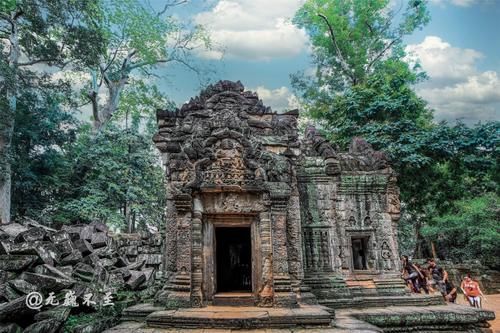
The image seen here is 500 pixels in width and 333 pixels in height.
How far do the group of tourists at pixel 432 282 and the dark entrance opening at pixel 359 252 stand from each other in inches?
88.0

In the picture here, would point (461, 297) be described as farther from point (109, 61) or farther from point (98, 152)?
point (109, 61)

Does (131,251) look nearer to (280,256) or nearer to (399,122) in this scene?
(280,256)

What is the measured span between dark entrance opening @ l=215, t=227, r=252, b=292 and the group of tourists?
15.9 ft

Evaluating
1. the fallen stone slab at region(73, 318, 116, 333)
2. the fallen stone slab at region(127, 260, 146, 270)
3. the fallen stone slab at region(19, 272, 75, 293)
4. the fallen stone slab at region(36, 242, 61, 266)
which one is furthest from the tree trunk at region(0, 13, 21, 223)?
the fallen stone slab at region(73, 318, 116, 333)

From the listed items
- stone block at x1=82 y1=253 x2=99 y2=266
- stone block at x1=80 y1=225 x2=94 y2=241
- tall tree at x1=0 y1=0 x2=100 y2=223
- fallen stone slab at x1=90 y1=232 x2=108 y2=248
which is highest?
tall tree at x1=0 y1=0 x2=100 y2=223

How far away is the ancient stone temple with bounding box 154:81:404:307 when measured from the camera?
680 centimetres

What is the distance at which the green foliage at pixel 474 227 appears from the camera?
19.1m

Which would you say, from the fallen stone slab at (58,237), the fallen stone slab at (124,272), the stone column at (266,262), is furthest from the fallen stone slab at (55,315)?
the stone column at (266,262)

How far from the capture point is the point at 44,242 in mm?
8891

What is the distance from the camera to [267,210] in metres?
6.97

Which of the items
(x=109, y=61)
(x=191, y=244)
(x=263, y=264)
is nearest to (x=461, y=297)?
(x=263, y=264)

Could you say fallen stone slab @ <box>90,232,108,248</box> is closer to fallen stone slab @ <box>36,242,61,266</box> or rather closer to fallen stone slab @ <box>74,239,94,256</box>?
fallen stone slab @ <box>74,239,94,256</box>

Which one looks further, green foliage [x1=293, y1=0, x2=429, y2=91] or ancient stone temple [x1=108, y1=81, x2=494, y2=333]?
green foliage [x1=293, y1=0, x2=429, y2=91]

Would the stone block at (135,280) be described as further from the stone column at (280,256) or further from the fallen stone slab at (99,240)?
the stone column at (280,256)
